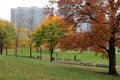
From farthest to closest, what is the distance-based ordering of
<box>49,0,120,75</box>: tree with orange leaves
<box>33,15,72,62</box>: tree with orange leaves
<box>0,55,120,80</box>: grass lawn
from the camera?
<box>33,15,72,62</box>: tree with orange leaves, <box>49,0,120,75</box>: tree with orange leaves, <box>0,55,120,80</box>: grass lawn

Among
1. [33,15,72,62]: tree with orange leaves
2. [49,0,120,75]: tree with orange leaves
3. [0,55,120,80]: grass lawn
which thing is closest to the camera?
[0,55,120,80]: grass lawn

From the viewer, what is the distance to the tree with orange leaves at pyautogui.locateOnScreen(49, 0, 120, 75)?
77.3 feet

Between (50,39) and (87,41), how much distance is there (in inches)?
1011

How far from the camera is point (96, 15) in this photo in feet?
78.7

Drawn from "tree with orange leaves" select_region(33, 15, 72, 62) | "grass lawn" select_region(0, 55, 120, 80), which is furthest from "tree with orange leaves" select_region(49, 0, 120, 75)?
"tree with orange leaves" select_region(33, 15, 72, 62)

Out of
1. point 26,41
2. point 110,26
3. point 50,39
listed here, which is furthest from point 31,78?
point 26,41

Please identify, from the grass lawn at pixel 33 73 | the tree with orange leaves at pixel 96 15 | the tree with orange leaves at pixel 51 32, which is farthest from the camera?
the tree with orange leaves at pixel 51 32

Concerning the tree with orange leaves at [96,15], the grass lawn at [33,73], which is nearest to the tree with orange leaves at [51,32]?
the tree with orange leaves at [96,15]

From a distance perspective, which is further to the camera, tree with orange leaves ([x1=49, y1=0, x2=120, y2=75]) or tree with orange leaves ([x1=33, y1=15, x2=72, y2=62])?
tree with orange leaves ([x1=33, y1=15, x2=72, y2=62])

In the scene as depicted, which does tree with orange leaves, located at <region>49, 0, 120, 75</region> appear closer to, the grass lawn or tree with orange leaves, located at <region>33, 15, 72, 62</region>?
the grass lawn

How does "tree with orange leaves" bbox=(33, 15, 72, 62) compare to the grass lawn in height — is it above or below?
above

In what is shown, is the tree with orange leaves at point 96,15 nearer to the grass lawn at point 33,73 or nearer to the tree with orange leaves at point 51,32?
the grass lawn at point 33,73

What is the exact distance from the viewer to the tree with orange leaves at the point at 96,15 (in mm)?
23570

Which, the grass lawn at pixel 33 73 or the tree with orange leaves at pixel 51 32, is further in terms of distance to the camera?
the tree with orange leaves at pixel 51 32
